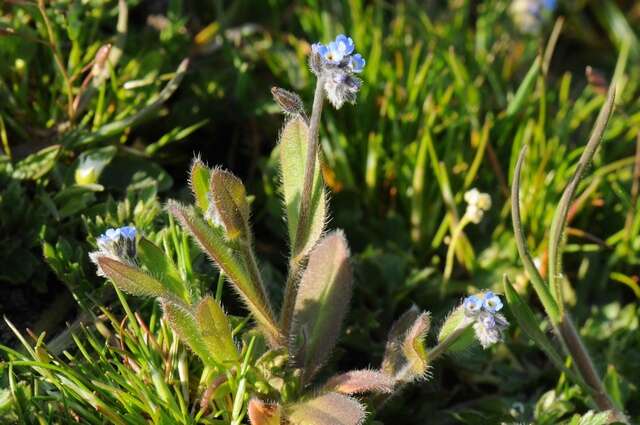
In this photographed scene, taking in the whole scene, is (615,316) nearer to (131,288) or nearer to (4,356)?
(131,288)

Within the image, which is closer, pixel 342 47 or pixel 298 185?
pixel 342 47

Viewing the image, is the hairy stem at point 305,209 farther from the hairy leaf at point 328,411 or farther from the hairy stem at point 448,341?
the hairy stem at point 448,341

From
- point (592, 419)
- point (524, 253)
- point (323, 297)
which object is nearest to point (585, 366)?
point (592, 419)

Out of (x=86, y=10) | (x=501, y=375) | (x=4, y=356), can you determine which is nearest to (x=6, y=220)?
(x=4, y=356)

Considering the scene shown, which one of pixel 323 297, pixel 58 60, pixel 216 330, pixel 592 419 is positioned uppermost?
pixel 58 60

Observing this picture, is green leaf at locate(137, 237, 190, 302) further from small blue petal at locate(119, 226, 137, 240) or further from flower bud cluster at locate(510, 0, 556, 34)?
flower bud cluster at locate(510, 0, 556, 34)

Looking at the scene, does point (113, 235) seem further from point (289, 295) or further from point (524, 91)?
point (524, 91)

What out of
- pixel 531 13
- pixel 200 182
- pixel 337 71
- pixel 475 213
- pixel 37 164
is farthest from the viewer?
pixel 531 13
